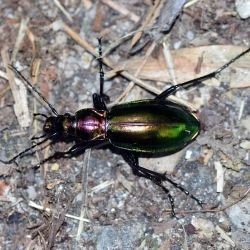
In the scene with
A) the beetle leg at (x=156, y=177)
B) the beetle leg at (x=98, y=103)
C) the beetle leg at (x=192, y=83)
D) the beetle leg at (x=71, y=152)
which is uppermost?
the beetle leg at (x=192, y=83)

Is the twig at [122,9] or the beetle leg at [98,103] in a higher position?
the twig at [122,9]

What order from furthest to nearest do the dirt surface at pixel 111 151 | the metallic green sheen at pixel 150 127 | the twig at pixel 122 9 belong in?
1. the twig at pixel 122 9
2. the dirt surface at pixel 111 151
3. the metallic green sheen at pixel 150 127

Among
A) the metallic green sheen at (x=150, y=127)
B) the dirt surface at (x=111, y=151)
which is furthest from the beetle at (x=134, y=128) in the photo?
the dirt surface at (x=111, y=151)

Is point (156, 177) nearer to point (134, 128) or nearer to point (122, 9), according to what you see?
point (134, 128)

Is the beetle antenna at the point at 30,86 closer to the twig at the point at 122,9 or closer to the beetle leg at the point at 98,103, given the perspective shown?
the beetle leg at the point at 98,103

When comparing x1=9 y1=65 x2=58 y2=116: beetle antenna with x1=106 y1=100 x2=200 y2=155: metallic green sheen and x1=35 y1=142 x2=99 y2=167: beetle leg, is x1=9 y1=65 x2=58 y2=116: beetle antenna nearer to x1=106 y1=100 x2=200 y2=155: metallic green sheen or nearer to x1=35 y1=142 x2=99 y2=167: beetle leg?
x1=35 y1=142 x2=99 y2=167: beetle leg

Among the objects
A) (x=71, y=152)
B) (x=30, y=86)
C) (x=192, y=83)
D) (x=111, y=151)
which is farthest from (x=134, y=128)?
(x=30, y=86)

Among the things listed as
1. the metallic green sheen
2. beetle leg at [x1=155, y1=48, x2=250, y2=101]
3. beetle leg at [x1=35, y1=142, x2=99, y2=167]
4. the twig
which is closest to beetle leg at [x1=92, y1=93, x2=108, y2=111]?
the metallic green sheen

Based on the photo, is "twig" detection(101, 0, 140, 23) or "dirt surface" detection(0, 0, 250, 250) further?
"twig" detection(101, 0, 140, 23)
